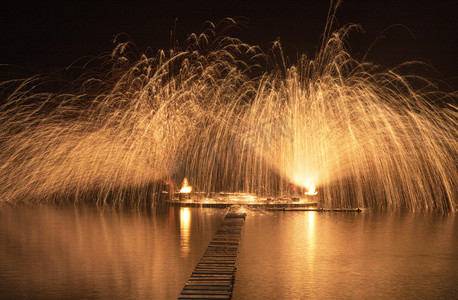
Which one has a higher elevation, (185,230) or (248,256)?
(185,230)

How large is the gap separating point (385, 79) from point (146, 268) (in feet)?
66.5

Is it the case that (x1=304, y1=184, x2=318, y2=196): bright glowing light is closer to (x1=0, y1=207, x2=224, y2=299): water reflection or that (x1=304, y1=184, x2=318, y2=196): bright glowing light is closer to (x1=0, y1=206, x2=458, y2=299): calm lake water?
(x1=0, y1=206, x2=458, y2=299): calm lake water

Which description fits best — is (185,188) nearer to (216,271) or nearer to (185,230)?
(185,230)

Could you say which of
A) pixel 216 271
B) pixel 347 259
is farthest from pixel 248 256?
pixel 347 259

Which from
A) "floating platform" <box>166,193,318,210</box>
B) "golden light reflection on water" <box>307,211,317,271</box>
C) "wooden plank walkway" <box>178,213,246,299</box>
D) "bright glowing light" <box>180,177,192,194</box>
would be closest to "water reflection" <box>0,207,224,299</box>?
"wooden plank walkway" <box>178,213,246,299</box>

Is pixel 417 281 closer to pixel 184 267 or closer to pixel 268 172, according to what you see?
pixel 184 267

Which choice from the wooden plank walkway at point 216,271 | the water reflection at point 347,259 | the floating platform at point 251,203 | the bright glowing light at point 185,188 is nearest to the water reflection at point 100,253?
the wooden plank walkway at point 216,271

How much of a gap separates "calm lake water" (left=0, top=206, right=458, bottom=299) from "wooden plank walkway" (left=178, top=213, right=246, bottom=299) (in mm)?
310

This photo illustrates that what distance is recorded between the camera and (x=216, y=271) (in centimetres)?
1457

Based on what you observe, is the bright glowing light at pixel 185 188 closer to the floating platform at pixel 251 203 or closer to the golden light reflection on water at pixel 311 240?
the floating platform at pixel 251 203

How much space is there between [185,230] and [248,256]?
6.31 m

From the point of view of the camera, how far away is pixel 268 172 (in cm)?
4784

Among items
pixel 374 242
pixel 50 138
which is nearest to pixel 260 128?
pixel 50 138

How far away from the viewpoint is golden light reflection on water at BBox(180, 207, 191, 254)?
18.7 m
